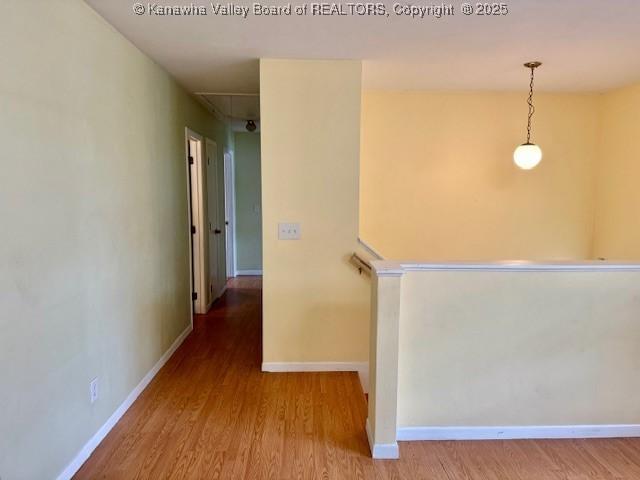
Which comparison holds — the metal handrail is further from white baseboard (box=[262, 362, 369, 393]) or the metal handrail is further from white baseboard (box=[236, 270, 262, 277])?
white baseboard (box=[236, 270, 262, 277])

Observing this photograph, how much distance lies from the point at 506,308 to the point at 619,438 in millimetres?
983

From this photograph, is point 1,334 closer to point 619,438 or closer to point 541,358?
point 541,358

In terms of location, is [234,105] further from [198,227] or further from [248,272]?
[248,272]

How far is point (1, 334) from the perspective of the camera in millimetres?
1485

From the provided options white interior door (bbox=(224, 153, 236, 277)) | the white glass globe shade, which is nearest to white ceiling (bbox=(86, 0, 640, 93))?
the white glass globe shade

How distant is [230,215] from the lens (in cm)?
647

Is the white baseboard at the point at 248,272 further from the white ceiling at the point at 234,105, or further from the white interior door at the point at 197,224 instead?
the white ceiling at the point at 234,105

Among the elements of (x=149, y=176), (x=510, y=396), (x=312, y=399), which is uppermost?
(x=149, y=176)

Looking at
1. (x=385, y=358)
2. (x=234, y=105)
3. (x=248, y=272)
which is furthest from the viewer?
(x=248, y=272)

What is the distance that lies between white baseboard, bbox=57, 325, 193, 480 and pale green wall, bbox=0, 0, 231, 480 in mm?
37

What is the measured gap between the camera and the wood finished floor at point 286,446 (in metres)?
1.98

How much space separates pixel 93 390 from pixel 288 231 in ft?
5.09

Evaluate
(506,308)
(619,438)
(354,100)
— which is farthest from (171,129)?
(619,438)

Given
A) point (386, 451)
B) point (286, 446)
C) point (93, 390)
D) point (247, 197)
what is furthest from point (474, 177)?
point (247, 197)
